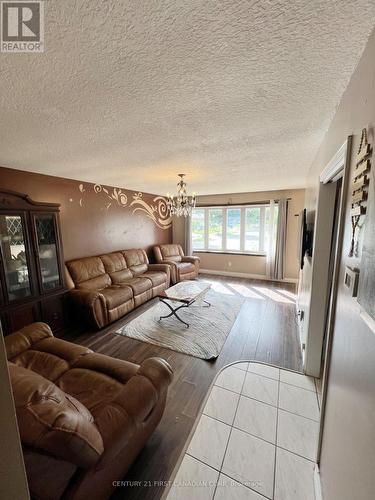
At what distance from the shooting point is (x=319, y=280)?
195 cm

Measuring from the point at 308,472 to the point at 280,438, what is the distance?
227mm

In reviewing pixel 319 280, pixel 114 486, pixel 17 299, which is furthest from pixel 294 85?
pixel 17 299

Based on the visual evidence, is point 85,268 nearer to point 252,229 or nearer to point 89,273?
point 89,273

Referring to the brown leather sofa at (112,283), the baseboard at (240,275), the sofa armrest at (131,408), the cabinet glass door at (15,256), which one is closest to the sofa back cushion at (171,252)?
the brown leather sofa at (112,283)

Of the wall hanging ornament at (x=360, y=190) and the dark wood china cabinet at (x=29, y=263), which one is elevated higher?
the wall hanging ornament at (x=360, y=190)

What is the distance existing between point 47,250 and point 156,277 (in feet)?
6.63

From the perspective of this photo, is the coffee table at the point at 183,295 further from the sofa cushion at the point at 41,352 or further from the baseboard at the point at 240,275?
the baseboard at the point at 240,275

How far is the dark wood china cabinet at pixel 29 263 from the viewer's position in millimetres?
2428

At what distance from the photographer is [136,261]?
4758 mm

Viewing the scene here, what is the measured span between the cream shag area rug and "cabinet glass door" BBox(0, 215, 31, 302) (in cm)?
137

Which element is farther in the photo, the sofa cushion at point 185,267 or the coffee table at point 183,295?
the sofa cushion at point 185,267

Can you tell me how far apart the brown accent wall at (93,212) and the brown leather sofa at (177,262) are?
334 mm

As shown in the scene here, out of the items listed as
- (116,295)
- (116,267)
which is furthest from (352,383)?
(116,267)

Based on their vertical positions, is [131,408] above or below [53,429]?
below
